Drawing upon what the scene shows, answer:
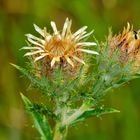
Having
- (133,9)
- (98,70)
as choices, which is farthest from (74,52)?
(133,9)

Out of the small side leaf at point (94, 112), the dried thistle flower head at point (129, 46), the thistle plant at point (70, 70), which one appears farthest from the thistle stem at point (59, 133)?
the dried thistle flower head at point (129, 46)

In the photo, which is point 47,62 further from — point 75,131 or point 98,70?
point 75,131

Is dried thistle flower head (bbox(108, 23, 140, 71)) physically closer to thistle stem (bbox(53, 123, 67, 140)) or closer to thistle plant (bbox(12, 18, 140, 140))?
thistle plant (bbox(12, 18, 140, 140))

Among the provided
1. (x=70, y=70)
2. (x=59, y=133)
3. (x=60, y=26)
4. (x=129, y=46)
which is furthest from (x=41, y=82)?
(x=60, y=26)

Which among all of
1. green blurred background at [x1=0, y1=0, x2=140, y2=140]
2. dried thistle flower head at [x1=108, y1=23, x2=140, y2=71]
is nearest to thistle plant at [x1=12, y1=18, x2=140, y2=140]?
dried thistle flower head at [x1=108, y1=23, x2=140, y2=71]

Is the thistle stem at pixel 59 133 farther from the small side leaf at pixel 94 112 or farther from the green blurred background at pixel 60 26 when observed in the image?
the green blurred background at pixel 60 26

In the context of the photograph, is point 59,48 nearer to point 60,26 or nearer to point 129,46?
point 129,46
